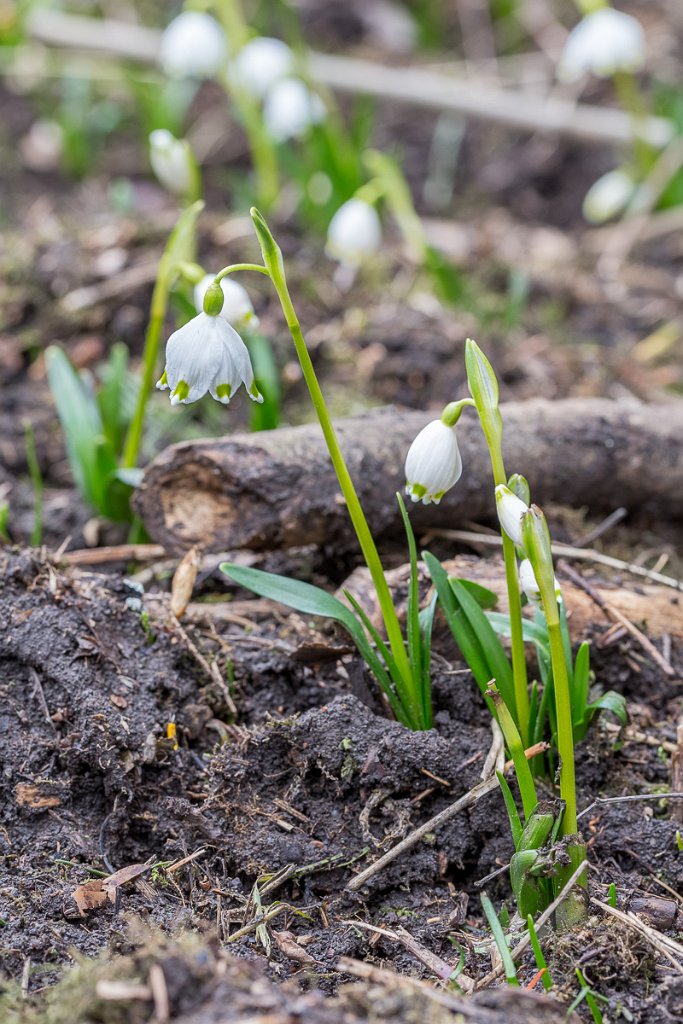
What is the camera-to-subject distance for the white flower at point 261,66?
3955 mm

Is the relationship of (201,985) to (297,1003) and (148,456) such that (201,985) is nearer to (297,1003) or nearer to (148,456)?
(297,1003)

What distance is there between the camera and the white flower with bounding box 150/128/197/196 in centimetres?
275

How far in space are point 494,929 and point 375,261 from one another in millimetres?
2864

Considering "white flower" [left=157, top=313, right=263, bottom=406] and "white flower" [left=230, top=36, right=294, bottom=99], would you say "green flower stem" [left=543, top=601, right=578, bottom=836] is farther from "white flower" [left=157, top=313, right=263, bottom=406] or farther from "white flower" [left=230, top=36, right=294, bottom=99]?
"white flower" [left=230, top=36, right=294, bottom=99]

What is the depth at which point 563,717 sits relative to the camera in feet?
Result: 4.81

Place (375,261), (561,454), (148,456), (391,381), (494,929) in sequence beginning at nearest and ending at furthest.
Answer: (494,929) < (561,454) < (148,456) < (391,381) < (375,261)

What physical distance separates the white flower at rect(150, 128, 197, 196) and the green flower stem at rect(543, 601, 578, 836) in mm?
1874

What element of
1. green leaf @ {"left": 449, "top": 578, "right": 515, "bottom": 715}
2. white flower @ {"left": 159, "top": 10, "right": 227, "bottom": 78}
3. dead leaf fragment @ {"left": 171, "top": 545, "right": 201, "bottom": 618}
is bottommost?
dead leaf fragment @ {"left": 171, "top": 545, "right": 201, "bottom": 618}

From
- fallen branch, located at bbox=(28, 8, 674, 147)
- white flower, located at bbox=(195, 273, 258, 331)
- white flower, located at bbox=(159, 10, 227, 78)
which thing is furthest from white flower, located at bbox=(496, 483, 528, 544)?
fallen branch, located at bbox=(28, 8, 674, 147)

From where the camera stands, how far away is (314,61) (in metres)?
4.83

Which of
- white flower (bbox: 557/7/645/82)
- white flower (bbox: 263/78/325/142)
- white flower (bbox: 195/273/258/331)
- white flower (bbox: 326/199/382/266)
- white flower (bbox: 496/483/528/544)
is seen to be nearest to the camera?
white flower (bbox: 496/483/528/544)

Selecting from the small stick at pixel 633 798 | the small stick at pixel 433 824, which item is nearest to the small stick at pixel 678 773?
the small stick at pixel 633 798

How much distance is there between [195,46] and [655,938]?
3.44 meters

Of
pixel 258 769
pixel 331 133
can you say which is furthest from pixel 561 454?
pixel 331 133
